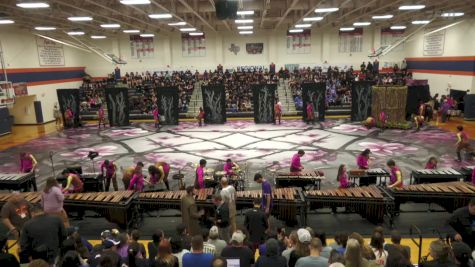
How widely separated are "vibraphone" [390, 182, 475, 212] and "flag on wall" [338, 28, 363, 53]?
26.5 m

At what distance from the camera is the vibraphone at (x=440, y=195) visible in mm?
8906

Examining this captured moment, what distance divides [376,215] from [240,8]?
466 inches

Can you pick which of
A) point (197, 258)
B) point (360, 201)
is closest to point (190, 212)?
point (197, 258)

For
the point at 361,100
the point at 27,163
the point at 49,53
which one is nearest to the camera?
the point at 27,163

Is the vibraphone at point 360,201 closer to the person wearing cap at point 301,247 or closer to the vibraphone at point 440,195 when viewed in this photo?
the vibraphone at point 440,195

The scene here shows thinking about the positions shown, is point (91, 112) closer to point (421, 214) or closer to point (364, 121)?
point (364, 121)

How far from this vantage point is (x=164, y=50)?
33.9 metres

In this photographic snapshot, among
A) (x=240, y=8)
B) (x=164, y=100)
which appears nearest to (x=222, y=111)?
(x=164, y=100)

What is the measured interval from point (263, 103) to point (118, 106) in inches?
389

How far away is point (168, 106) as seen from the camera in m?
24.2

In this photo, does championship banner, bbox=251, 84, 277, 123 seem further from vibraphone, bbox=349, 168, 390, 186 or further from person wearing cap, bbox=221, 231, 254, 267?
person wearing cap, bbox=221, 231, 254, 267

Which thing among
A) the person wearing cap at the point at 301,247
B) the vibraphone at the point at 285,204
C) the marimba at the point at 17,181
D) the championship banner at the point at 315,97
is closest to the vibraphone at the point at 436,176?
the vibraphone at the point at 285,204

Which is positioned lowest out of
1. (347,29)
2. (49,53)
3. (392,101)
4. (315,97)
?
(392,101)

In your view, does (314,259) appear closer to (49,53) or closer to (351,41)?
(49,53)
